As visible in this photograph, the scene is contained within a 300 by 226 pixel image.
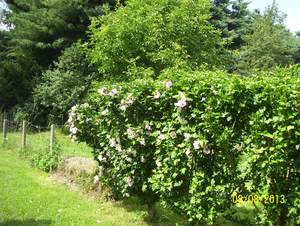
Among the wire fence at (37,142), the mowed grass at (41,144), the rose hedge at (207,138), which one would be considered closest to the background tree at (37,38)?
the wire fence at (37,142)

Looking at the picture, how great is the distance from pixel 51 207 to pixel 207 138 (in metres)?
3.08

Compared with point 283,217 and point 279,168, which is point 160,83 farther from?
point 283,217

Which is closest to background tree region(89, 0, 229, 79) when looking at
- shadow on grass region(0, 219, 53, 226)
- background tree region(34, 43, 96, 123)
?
background tree region(34, 43, 96, 123)

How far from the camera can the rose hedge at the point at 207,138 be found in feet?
8.18

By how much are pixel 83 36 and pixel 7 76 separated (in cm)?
634

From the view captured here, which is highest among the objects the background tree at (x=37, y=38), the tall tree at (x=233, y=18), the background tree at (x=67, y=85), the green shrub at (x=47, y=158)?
the tall tree at (x=233, y=18)

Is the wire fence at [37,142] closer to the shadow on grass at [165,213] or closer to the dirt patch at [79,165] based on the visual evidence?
the dirt patch at [79,165]

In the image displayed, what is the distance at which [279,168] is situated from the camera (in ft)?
7.92

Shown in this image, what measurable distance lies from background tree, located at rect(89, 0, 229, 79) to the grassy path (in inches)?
188

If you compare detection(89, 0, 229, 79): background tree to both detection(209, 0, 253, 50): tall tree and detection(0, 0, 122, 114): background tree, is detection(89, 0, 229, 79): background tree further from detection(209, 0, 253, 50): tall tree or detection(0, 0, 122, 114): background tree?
detection(209, 0, 253, 50): tall tree

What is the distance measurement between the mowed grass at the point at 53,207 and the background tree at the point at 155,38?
4.77 metres

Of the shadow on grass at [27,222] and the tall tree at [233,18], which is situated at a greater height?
the tall tree at [233,18]

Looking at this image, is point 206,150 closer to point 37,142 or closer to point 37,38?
point 37,142

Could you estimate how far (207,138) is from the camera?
3.00m
